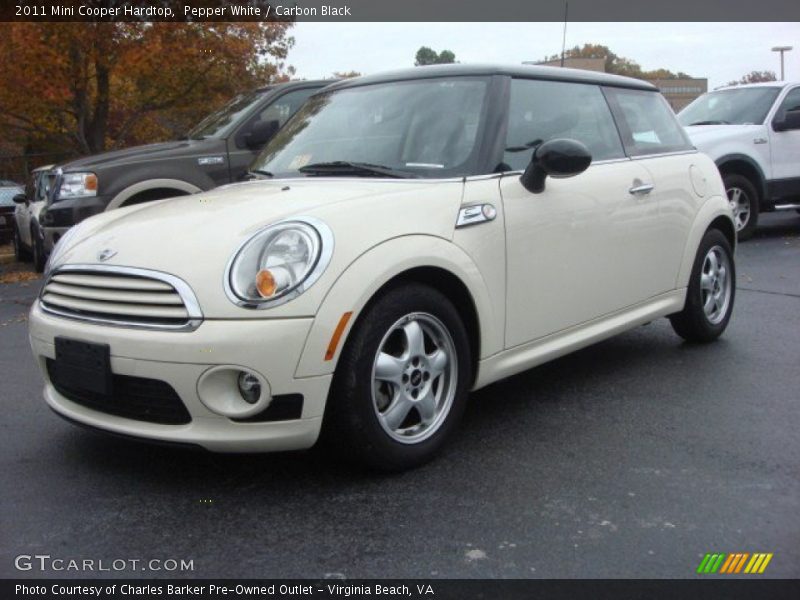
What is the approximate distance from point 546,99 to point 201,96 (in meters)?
13.4

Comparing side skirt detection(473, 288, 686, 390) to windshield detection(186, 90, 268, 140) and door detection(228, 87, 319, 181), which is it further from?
windshield detection(186, 90, 268, 140)

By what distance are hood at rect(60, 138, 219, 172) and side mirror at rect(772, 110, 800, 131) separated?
6.77m

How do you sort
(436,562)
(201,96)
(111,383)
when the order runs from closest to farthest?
(436,562) < (111,383) < (201,96)

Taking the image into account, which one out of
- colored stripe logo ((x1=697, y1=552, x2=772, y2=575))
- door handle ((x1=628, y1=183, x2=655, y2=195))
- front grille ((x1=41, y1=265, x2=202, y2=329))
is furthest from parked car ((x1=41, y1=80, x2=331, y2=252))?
colored stripe logo ((x1=697, y1=552, x2=772, y2=575))

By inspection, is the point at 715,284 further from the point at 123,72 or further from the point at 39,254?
the point at 123,72

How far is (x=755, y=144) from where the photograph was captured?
10203mm

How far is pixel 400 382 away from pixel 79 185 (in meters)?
5.33

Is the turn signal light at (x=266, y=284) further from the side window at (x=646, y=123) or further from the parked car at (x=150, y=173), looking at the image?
the parked car at (x=150, y=173)

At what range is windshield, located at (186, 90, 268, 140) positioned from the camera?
Result: 7921 mm

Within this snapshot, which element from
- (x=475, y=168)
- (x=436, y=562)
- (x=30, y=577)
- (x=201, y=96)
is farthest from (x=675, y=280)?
(x=201, y=96)

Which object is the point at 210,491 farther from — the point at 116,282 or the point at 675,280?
the point at 675,280

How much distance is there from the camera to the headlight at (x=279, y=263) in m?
2.95

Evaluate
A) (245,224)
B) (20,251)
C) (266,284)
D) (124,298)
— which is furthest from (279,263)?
(20,251)

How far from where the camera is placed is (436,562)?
2648 millimetres
